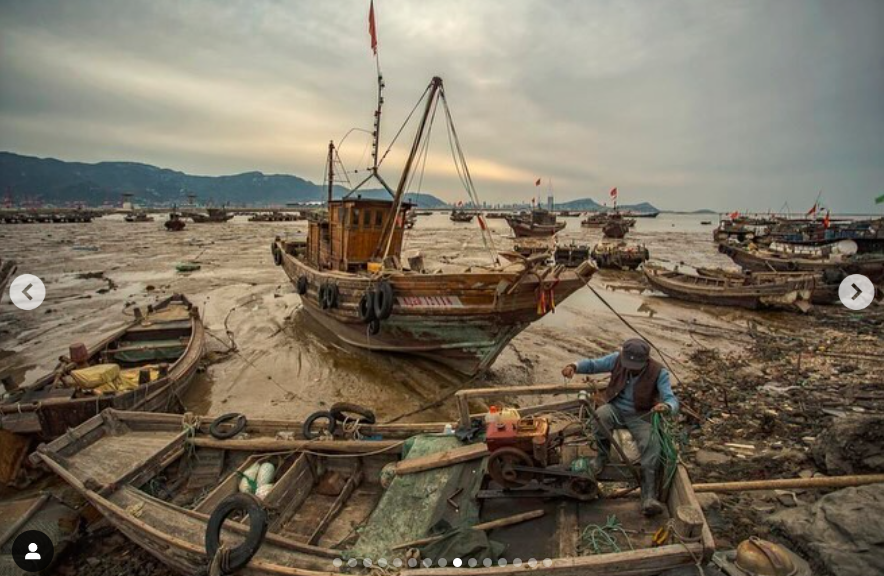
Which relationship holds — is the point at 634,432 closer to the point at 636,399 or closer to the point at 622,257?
the point at 636,399

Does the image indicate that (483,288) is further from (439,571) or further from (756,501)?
(439,571)

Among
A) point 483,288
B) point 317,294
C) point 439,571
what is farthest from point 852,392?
point 317,294

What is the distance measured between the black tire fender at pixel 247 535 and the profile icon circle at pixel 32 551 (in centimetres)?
259

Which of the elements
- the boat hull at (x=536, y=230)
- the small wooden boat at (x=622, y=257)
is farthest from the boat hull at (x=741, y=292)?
the boat hull at (x=536, y=230)

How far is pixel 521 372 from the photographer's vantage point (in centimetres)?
1171

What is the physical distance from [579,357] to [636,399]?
29.0 ft

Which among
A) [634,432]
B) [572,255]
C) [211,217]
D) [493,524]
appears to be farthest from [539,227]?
Result: [211,217]

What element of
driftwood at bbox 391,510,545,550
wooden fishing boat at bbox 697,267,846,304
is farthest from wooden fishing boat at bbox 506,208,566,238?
driftwood at bbox 391,510,545,550

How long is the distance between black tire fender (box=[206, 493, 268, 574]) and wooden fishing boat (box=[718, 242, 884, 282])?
Result: 27.2m

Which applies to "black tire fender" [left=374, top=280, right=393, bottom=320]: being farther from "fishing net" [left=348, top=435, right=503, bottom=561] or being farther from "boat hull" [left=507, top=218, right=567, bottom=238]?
"boat hull" [left=507, top=218, right=567, bottom=238]

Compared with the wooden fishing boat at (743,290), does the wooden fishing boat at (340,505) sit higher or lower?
lower

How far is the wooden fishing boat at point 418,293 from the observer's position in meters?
9.48

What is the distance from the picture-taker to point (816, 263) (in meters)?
23.0

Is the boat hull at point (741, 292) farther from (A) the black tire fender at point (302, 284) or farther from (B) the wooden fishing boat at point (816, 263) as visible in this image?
(A) the black tire fender at point (302, 284)
